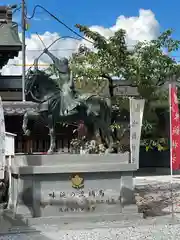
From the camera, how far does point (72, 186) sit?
916 cm

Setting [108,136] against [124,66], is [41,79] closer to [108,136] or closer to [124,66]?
[108,136]

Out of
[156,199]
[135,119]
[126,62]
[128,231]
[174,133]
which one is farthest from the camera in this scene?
[126,62]

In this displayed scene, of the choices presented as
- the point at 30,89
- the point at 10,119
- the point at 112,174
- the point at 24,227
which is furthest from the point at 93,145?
the point at 10,119

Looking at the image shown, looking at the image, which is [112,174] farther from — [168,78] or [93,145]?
Answer: [168,78]

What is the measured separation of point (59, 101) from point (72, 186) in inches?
79.5

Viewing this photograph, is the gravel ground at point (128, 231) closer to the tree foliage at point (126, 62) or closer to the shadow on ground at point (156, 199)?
the shadow on ground at point (156, 199)

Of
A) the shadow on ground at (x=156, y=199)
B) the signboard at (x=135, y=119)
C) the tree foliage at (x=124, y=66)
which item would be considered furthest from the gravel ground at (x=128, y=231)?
the tree foliage at (x=124, y=66)

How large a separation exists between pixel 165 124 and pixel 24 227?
14.0 m

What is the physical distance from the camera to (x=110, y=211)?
9359 millimetres

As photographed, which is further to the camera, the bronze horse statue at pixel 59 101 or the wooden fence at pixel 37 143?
the wooden fence at pixel 37 143

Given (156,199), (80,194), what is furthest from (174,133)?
(156,199)

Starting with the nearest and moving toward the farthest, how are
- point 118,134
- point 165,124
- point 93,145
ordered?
point 93,145 → point 118,134 → point 165,124

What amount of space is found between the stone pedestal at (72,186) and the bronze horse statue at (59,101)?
3.22 feet

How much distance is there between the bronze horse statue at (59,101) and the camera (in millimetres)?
9820
